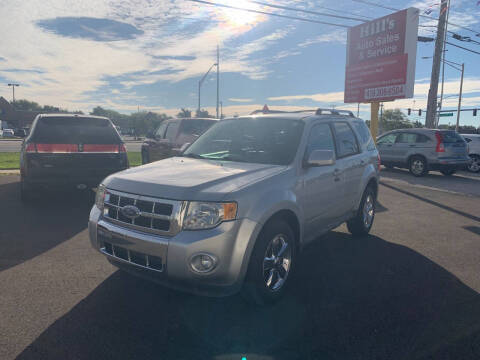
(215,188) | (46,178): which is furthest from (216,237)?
(46,178)

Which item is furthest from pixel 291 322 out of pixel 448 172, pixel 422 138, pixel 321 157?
pixel 448 172

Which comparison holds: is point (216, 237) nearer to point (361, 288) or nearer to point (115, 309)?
point (115, 309)

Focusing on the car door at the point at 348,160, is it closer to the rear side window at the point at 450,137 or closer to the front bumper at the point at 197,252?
the front bumper at the point at 197,252

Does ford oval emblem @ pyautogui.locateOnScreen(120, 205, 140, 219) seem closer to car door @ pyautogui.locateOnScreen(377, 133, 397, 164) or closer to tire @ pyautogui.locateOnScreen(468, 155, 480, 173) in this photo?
car door @ pyautogui.locateOnScreen(377, 133, 397, 164)

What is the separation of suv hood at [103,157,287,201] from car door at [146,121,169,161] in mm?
7664

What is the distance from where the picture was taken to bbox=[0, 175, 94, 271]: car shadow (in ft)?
15.4

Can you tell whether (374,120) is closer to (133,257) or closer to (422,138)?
(422,138)

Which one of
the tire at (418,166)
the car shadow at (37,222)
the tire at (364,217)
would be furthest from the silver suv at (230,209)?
the tire at (418,166)

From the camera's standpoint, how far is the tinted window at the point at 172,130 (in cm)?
1081

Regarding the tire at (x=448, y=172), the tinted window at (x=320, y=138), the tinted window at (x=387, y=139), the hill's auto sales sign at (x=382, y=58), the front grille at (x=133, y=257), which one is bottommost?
the tire at (x=448, y=172)

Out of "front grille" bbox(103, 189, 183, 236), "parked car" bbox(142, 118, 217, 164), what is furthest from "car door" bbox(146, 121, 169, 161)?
"front grille" bbox(103, 189, 183, 236)

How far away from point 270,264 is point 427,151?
12.1m

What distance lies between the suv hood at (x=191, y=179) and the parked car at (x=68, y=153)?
11.4ft

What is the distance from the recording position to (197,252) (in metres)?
2.78
